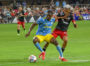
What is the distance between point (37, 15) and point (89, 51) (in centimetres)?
3316

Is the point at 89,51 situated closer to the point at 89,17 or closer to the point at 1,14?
the point at 1,14

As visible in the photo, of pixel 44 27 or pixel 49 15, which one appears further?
pixel 44 27

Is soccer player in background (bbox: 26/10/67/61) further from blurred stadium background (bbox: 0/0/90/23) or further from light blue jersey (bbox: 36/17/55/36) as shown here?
blurred stadium background (bbox: 0/0/90/23)

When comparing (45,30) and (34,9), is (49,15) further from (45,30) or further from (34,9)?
(34,9)

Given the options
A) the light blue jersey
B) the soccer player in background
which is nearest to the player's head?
the soccer player in background

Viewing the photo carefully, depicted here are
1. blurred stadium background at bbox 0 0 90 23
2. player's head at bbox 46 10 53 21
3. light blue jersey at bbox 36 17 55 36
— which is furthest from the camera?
blurred stadium background at bbox 0 0 90 23

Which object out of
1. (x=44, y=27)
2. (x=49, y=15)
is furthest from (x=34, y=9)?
(x=49, y=15)

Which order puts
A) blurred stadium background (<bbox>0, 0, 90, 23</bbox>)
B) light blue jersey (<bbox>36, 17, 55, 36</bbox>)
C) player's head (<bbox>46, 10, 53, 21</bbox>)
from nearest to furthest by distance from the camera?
1. player's head (<bbox>46, 10, 53, 21</bbox>)
2. light blue jersey (<bbox>36, 17, 55, 36</bbox>)
3. blurred stadium background (<bbox>0, 0, 90, 23</bbox>)

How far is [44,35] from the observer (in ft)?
49.4

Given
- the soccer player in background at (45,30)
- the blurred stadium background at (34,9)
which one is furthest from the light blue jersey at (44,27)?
the blurred stadium background at (34,9)

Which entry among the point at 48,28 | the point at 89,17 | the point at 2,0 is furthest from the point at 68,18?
the point at 2,0

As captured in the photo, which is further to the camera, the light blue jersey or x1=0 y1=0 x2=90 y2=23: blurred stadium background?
x1=0 y1=0 x2=90 y2=23: blurred stadium background

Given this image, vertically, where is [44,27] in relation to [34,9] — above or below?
above

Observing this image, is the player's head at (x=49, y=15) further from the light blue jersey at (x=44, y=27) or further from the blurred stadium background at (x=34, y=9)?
the blurred stadium background at (x=34, y=9)
